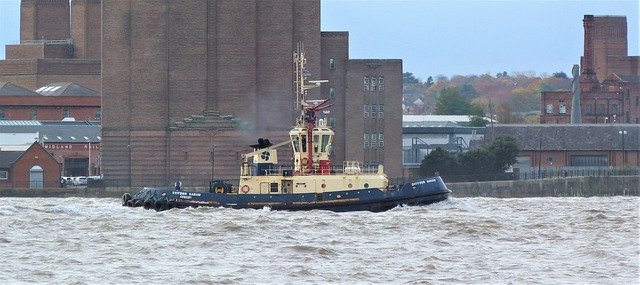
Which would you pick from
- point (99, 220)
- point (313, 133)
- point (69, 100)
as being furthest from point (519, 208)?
point (69, 100)

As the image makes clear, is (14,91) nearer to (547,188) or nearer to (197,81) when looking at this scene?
(197,81)

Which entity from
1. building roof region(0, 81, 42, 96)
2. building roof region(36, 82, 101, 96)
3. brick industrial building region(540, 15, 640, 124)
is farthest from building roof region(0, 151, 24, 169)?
brick industrial building region(540, 15, 640, 124)

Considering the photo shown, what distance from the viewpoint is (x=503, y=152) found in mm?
123000

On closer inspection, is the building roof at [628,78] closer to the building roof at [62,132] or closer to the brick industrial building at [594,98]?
the brick industrial building at [594,98]

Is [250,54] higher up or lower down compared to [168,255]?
higher up

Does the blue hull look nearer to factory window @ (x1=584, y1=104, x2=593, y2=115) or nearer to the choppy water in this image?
the choppy water

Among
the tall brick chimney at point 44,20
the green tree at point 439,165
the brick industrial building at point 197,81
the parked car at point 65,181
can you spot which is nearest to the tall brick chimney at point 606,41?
the tall brick chimney at point 44,20

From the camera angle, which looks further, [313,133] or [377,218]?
[313,133]

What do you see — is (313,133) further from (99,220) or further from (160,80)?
(160,80)

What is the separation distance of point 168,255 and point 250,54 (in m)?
67.0

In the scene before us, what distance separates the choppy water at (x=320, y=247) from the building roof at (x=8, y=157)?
153 feet

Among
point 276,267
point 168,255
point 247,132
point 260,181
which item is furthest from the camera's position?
point 247,132

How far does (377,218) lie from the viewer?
219 ft

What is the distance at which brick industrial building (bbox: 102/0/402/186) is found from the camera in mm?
116625
